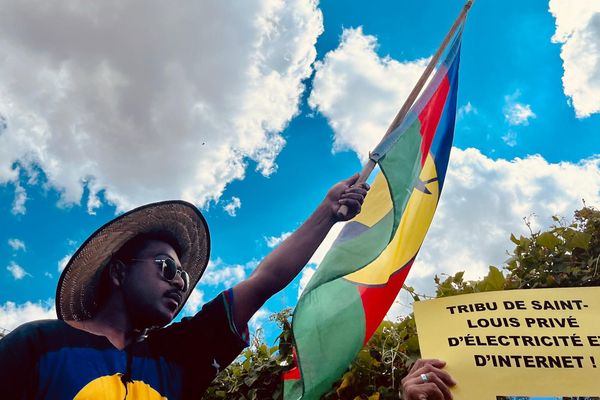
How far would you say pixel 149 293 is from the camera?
6.54 feet

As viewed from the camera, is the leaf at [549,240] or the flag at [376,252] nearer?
the flag at [376,252]

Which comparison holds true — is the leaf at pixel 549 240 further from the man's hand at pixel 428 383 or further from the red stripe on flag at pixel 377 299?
the man's hand at pixel 428 383

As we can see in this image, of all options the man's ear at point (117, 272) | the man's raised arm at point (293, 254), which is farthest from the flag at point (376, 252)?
the man's ear at point (117, 272)

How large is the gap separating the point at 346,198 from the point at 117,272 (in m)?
1.06

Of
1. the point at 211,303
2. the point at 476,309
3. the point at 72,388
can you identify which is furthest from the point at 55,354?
the point at 476,309

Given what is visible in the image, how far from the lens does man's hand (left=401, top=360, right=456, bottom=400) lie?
1764mm

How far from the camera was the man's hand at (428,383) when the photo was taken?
1.76 meters

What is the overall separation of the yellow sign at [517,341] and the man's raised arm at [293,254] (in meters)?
0.55

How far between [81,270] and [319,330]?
3.44 ft

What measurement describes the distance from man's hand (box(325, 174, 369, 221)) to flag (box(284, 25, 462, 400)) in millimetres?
174

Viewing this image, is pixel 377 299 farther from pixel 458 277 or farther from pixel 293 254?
pixel 458 277

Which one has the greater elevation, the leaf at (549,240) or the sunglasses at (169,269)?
the leaf at (549,240)

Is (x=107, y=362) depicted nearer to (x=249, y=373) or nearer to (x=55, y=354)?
(x=55, y=354)

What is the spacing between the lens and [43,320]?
1.78 m
